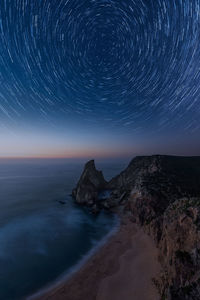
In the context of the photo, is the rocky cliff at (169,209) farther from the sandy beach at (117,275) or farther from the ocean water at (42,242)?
the ocean water at (42,242)

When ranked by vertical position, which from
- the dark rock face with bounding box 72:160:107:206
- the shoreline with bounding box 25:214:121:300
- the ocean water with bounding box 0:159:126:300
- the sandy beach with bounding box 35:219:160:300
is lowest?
the ocean water with bounding box 0:159:126:300

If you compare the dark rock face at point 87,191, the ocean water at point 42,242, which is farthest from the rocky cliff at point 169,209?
the ocean water at point 42,242

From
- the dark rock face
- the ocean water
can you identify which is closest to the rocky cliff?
the dark rock face

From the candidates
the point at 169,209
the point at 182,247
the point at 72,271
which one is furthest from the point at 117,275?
the point at 169,209

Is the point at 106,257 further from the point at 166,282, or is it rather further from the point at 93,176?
the point at 93,176

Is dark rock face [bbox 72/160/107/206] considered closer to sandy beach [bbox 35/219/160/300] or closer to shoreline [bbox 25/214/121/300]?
shoreline [bbox 25/214/121/300]

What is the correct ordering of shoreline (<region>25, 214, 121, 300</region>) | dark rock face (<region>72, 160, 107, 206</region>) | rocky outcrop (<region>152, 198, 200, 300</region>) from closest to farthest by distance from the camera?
rocky outcrop (<region>152, 198, 200, 300</region>), shoreline (<region>25, 214, 121, 300</region>), dark rock face (<region>72, 160, 107, 206</region>)

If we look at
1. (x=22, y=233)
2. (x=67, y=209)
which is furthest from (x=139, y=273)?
(x=67, y=209)
